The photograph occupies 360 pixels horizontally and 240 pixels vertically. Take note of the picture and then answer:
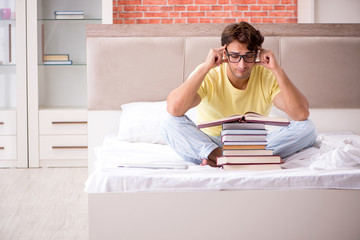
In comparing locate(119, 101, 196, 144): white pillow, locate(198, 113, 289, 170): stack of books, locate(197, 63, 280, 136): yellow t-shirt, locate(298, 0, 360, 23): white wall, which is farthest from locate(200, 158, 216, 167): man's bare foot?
locate(298, 0, 360, 23): white wall

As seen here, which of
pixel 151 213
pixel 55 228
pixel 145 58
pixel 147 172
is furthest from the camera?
pixel 145 58

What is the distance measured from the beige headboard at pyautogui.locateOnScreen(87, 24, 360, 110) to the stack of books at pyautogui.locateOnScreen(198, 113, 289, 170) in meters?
1.33

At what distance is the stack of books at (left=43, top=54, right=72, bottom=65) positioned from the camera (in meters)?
3.74

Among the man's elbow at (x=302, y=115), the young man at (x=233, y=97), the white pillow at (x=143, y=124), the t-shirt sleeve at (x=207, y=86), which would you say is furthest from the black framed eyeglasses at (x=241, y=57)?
the white pillow at (x=143, y=124)

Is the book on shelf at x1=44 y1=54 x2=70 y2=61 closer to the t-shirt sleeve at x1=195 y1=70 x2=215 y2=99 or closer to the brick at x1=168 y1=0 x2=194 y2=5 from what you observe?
the brick at x1=168 y1=0 x2=194 y2=5

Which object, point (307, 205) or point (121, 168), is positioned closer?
point (307, 205)

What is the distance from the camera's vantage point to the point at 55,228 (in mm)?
2039

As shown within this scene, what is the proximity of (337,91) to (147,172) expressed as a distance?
1890 millimetres

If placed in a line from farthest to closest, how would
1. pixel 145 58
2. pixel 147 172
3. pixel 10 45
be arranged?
pixel 10 45
pixel 145 58
pixel 147 172

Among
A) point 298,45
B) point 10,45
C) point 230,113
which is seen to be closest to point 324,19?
point 298,45

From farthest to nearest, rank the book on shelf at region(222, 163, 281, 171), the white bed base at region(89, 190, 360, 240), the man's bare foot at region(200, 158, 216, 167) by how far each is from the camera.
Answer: the man's bare foot at region(200, 158, 216, 167) → the book on shelf at region(222, 163, 281, 171) → the white bed base at region(89, 190, 360, 240)

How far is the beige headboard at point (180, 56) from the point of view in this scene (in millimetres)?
2988

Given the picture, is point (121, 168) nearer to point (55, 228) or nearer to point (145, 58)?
point (55, 228)

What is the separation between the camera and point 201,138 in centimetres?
190
